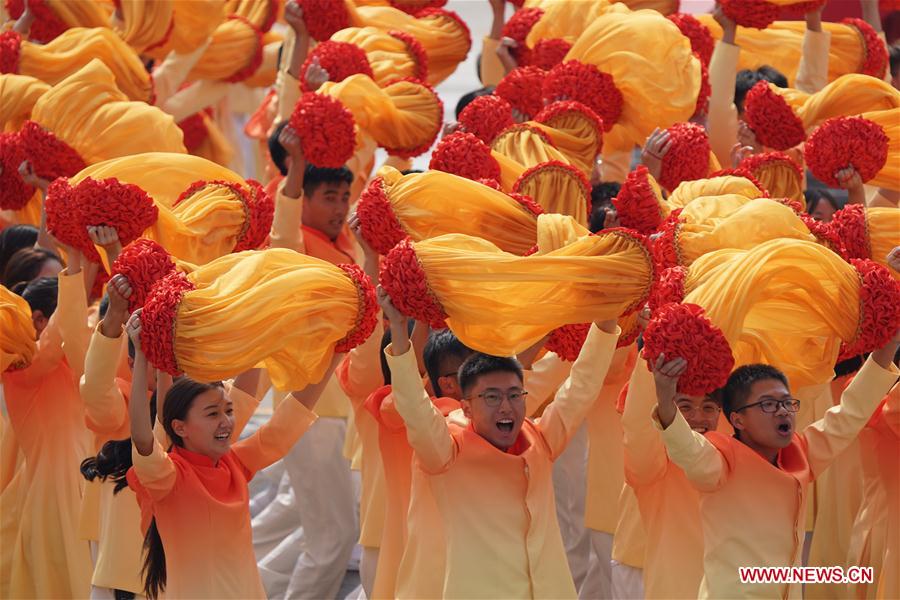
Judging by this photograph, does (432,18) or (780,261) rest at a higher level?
(780,261)

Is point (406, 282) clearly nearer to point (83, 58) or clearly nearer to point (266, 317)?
point (266, 317)

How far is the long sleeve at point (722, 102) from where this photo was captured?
6.49 m

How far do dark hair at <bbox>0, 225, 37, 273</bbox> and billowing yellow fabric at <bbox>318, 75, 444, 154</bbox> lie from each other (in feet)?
3.92

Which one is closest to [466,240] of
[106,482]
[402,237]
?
[402,237]

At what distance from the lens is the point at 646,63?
241 inches

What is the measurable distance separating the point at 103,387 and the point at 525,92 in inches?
92.2

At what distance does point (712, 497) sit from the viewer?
14.6ft

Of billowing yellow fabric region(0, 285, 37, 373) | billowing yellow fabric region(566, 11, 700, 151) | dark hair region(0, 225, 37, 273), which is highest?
billowing yellow fabric region(566, 11, 700, 151)

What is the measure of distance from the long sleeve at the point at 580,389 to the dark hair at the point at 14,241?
2.35 meters

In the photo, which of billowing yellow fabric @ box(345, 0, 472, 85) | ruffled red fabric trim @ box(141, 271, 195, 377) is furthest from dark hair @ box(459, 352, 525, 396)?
billowing yellow fabric @ box(345, 0, 472, 85)

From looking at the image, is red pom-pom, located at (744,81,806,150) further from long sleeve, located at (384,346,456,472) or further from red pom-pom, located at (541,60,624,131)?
long sleeve, located at (384,346,456,472)

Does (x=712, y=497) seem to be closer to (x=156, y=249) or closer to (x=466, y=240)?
(x=466, y=240)

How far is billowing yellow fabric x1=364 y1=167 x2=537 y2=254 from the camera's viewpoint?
16.3ft

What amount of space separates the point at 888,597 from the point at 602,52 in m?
2.26
